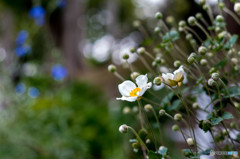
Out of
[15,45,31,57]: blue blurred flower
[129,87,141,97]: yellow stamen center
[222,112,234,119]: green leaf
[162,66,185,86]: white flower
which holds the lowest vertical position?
[222,112,234,119]: green leaf

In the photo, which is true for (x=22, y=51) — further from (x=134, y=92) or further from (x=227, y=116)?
(x=227, y=116)

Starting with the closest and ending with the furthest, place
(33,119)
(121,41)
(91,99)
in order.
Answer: (33,119) → (91,99) → (121,41)

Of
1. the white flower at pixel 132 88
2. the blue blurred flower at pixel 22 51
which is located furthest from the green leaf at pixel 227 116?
the blue blurred flower at pixel 22 51

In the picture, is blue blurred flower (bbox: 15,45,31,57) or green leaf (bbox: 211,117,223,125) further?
blue blurred flower (bbox: 15,45,31,57)

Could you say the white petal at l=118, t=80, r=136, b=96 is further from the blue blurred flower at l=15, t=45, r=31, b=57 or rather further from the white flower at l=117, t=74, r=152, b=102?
the blue blurred flower at l=15, t=45, r=31, b=57

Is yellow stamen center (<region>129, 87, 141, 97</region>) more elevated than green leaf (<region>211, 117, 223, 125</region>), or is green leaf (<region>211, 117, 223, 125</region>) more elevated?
yellow stamen center (<region>129, 87, 141, 97</region>)

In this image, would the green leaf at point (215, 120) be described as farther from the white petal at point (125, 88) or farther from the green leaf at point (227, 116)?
the white petal at point (125, 88)

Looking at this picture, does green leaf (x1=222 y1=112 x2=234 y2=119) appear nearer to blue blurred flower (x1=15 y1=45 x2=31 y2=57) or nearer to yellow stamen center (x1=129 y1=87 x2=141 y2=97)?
yellow stamen center (x1=129 y1=87 x2=141 y2=97)

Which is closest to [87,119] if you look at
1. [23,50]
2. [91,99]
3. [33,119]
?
[33,119]

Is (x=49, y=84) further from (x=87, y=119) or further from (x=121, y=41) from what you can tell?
(x=121, y=41)

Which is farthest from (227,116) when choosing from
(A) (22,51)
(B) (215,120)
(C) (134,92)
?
(A) (22,51)

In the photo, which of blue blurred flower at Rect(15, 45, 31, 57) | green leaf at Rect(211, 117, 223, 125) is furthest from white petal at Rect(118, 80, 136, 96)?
blue blurred flower at Rect(15, 45, 31, 57)
